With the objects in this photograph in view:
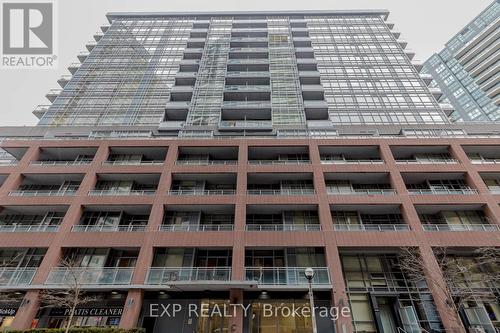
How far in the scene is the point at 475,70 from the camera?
65312 mm

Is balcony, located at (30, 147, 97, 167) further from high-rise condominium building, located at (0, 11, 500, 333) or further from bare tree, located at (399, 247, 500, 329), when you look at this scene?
bare tree, located at (399, 247, 500, 329)

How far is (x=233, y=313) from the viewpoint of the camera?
16859 mm

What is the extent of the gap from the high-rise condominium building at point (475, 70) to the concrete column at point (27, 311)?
81386 mm

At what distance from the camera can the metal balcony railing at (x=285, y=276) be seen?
18109 mm

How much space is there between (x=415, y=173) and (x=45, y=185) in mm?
35932

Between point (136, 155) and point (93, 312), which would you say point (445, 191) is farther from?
point (93, 312)

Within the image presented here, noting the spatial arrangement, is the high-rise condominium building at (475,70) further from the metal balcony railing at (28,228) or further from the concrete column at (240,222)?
the metal balcony railing at (28,228)

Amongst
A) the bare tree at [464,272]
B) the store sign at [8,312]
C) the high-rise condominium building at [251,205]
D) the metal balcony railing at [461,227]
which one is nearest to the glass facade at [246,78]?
the high-rise condominium building at [251,205]

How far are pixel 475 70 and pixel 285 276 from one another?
79.5m

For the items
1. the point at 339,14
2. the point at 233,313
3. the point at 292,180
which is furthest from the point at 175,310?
the point at 339,14

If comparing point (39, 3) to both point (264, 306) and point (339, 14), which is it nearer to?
point (264, 306)

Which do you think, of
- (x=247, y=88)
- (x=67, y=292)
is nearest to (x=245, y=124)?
(x=247, y=88)

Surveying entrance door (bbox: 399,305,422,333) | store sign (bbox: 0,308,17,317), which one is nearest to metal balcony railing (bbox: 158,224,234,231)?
store sign (bbox: 0,308,17,317)

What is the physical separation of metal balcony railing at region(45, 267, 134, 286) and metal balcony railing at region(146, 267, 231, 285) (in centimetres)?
167
